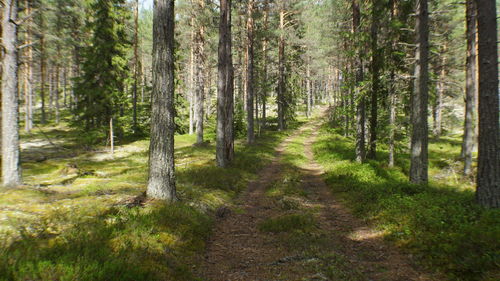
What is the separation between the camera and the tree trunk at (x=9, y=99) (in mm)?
8461

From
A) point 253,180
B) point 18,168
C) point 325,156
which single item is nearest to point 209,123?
point 325,156

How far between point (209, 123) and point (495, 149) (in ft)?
123

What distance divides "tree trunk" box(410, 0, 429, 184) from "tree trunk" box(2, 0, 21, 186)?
13.8 m

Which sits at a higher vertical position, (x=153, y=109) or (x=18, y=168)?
(x=153, y=109)

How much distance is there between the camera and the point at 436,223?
19.0 ft

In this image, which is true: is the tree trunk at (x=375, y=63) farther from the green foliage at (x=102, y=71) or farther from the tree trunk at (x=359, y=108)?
the green foliage at (x=102, y=71)

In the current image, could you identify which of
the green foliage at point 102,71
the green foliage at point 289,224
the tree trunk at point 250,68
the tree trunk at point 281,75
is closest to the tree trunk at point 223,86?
the green foliage at point 289,224

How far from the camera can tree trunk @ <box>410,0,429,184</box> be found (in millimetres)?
10008

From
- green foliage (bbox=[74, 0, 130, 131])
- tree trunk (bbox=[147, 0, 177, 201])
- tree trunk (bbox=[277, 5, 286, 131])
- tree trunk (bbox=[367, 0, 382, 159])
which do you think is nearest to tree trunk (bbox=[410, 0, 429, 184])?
tree trunk (bbox=[367, 0, 382, 159])

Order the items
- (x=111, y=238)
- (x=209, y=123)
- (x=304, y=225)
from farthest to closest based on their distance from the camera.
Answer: (x=209, y=123) < (x=304, y=225) < (x=111, y=238)

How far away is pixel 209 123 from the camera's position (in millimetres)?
41531

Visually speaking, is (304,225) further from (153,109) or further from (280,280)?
(153,109)

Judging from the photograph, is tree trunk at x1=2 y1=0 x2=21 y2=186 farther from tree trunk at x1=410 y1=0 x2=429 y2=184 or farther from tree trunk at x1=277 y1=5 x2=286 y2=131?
tree trunk at x1=277 y1=5 x2=286 y2=131

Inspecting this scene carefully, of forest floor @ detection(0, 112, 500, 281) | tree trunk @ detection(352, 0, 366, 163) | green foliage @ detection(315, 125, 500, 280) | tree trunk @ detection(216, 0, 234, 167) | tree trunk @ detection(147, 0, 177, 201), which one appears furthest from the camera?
tree trunk @ detection(352, 0, 366, 163)
